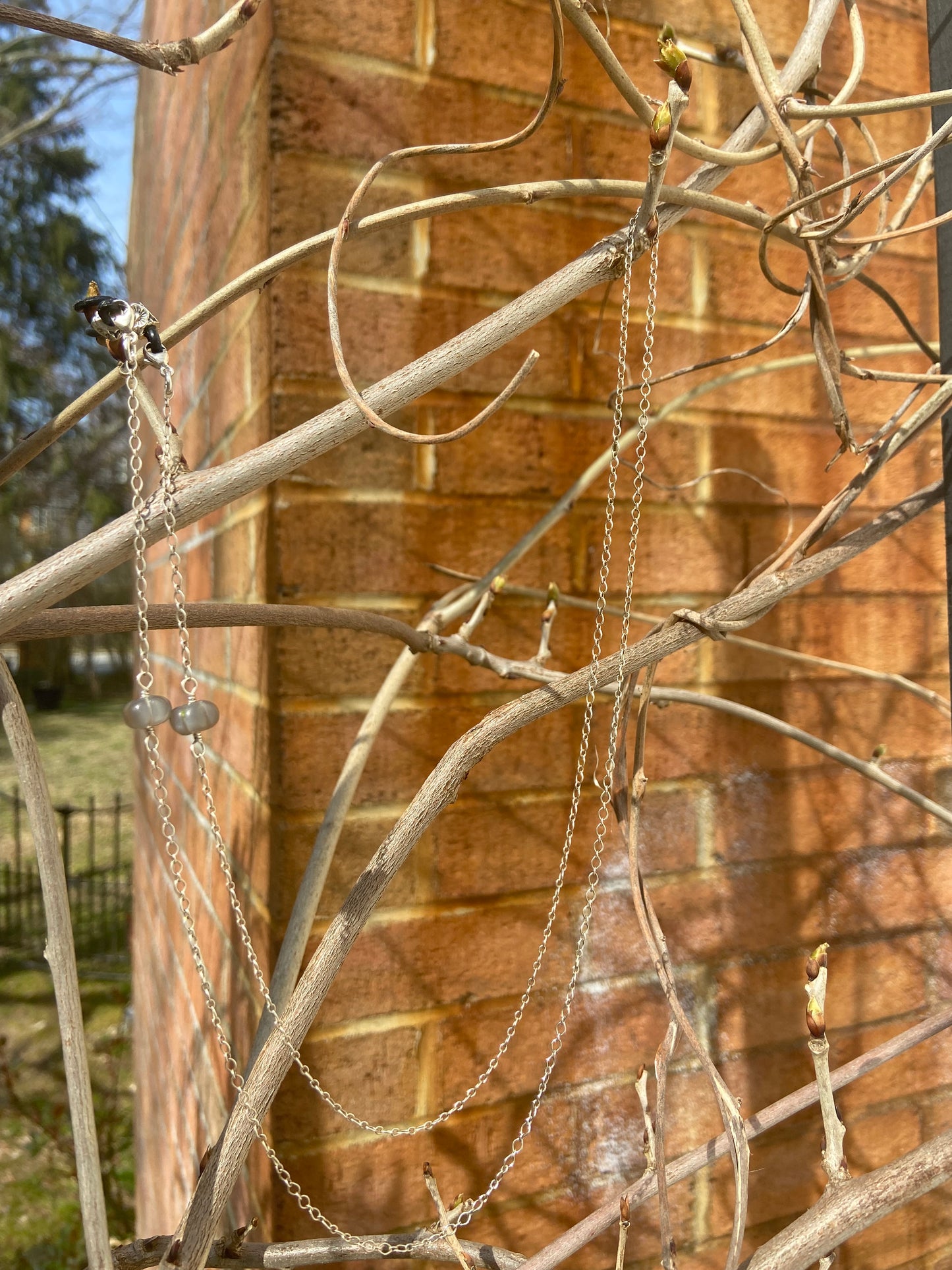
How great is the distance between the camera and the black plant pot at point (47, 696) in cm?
1393

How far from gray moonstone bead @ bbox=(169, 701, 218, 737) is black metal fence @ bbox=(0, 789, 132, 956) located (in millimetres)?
5920

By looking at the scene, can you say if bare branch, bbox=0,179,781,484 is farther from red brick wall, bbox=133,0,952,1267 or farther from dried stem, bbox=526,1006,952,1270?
dried stem, bbox=526,1006,952,1270

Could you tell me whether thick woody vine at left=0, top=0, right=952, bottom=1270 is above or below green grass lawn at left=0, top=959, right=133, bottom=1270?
above

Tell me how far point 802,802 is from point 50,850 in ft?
2.64

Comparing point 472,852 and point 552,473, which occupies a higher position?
point 552,473

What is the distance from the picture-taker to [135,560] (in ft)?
1.71

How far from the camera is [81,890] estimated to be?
6.77 meters

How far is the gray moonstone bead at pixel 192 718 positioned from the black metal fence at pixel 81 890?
5920 millimetres

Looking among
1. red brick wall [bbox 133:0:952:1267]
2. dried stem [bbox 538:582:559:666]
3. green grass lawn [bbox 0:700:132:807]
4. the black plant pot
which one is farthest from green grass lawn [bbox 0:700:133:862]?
dried stem [bbox 538:582:559:666]

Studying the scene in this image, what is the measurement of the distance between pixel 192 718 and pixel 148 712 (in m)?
0.02

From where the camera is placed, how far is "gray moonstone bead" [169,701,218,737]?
54 centimetres

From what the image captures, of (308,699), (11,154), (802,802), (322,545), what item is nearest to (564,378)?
(322,545)

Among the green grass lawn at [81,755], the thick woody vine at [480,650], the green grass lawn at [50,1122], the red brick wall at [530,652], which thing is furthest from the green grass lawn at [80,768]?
the thick woody vine at [480,650]

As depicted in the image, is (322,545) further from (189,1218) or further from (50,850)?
(189,1218)
